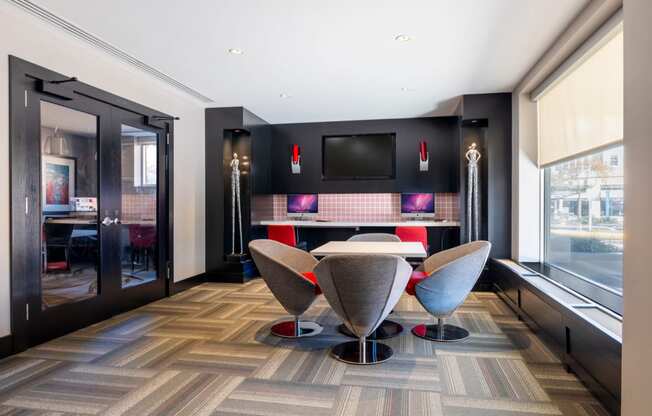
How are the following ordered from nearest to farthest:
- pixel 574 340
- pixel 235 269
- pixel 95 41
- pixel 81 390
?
pixel 81 390
pixel 574 340
pixel 95 41
pixel 235 269

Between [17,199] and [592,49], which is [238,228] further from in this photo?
[592,49]

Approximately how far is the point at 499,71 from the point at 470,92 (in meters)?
0.84

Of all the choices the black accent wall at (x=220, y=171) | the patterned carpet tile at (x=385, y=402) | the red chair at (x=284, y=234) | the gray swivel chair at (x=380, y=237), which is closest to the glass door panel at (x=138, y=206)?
the black accent wall at (x=220, y=171)

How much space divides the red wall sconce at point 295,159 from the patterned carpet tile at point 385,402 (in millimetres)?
4903

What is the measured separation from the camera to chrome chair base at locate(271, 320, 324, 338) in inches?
140

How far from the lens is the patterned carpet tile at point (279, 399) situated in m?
2.26

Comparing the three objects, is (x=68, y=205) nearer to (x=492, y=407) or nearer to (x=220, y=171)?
(x=220, y=171)

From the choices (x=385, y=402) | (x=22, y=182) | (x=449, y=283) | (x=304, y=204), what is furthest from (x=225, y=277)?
(x=385, y=402)

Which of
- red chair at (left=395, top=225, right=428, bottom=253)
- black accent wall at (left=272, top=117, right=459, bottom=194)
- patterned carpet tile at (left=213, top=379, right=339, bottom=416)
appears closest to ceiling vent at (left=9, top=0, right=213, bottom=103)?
black accent wall at (left=272, top=117, right=459, bottom=194)

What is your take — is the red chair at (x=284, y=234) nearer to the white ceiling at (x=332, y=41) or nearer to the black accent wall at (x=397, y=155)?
the black accent wall at (x=397, y=155)

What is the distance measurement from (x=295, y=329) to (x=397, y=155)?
404 centimetres

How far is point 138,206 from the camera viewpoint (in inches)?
183

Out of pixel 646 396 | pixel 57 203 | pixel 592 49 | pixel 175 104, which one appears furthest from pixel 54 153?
pixel 592 49

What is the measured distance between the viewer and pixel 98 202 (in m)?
4.01
